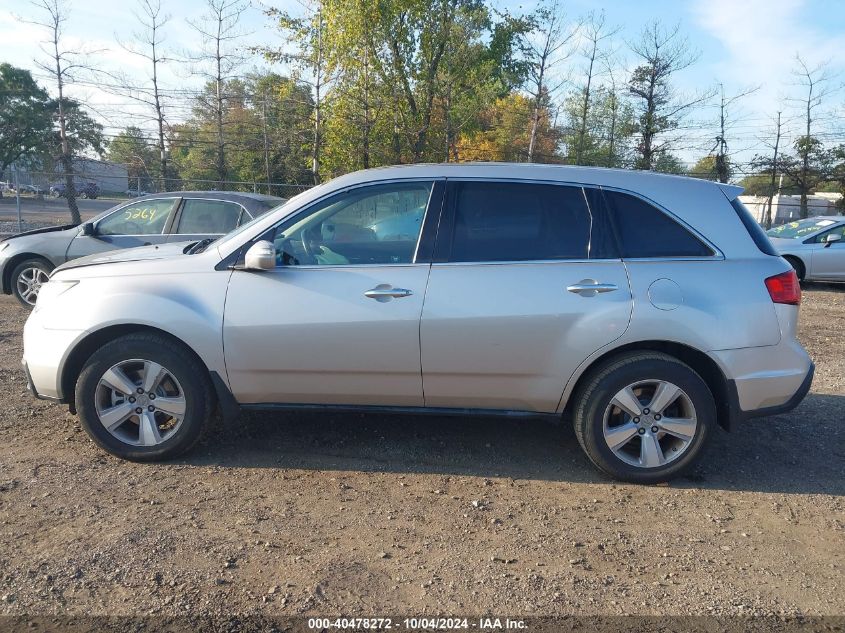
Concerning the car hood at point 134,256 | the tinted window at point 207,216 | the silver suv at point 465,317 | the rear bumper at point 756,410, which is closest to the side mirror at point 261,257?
the silver suv at point 465,317

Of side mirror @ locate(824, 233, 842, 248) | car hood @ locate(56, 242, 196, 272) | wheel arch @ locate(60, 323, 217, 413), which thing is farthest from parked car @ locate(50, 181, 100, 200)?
side mirror @ locate(824, 233, 842, 248)

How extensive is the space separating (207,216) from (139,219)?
98 centimetres

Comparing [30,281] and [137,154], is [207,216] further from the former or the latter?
[137,154]

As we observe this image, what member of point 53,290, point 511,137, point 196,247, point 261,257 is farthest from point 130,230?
point 511,137

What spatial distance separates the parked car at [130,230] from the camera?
336 inches

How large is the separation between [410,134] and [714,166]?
47.3 ft

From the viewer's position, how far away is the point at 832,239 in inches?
515

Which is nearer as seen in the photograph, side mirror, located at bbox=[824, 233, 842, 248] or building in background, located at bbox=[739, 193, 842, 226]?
side mirror, located at bbox=[824, 233, 842, 248]

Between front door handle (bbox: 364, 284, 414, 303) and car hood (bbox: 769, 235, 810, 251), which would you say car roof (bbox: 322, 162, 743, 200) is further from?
car hood (bbox: 769, 235, 810, 251)

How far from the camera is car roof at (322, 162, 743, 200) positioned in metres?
4.13

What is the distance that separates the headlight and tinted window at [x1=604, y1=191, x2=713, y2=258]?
3.34 meters

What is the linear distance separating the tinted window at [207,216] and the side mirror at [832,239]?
10906 mm

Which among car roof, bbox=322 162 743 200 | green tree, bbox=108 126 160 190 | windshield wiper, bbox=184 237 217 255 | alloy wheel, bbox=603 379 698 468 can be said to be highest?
green tree, bbox=108 126 160 190

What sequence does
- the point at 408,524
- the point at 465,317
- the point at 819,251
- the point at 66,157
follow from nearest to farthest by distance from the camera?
the point at 408,524
the point at 465,317
the point at 819,251
the point at 66,157
